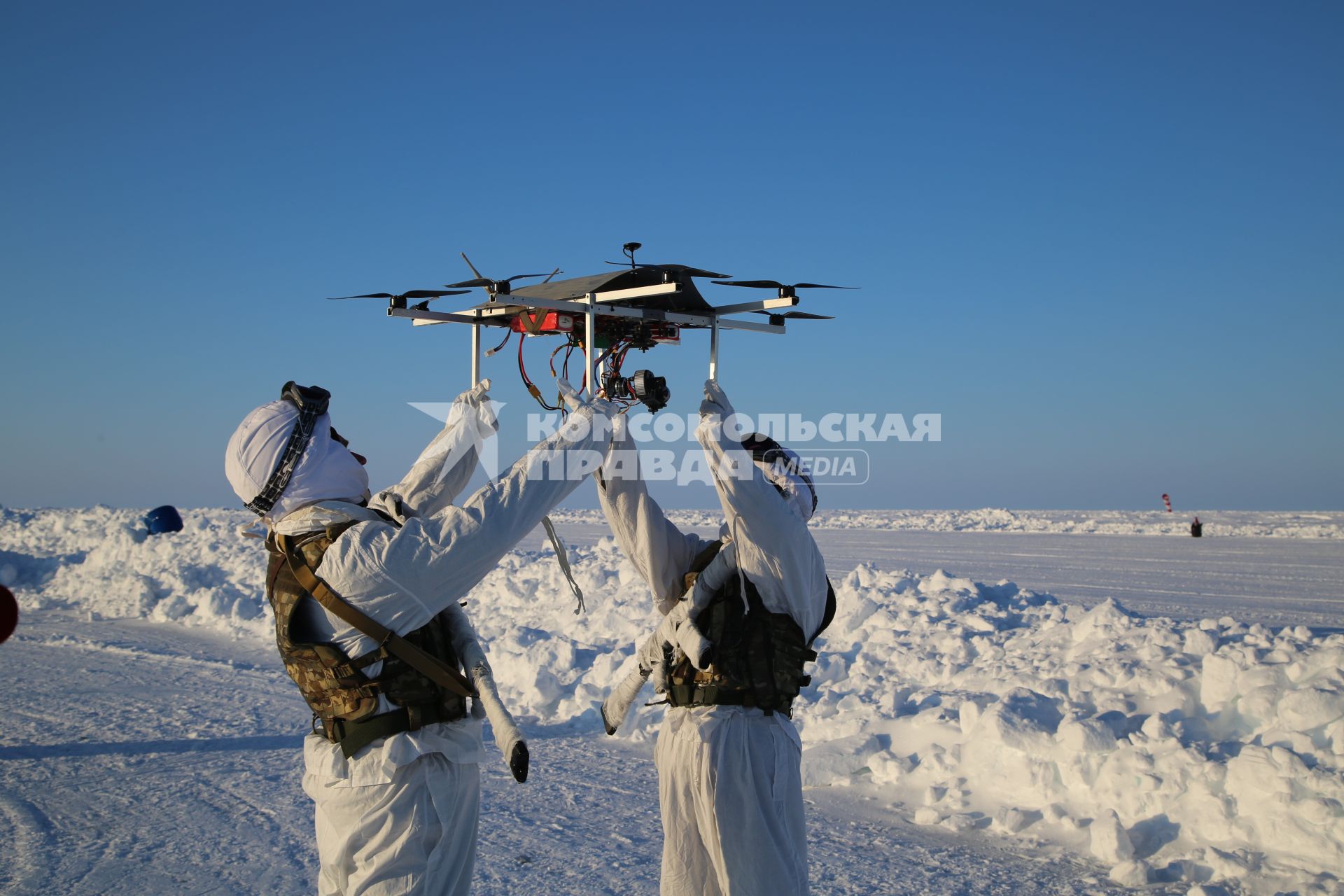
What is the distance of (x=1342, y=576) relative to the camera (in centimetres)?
1770

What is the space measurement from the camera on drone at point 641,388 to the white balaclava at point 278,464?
897 mm

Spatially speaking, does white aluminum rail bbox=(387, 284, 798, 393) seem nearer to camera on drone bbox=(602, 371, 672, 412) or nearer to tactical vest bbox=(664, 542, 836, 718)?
camera on drone bbox=(602, 371, 672, 412)

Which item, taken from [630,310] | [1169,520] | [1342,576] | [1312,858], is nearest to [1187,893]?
[1312,858]

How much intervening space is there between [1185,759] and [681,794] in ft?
10.9

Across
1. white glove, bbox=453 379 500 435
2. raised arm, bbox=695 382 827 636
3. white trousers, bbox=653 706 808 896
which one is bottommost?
white trousers, bbox=653 706 808 896

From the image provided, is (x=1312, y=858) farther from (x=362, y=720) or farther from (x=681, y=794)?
(x=362, y=720)

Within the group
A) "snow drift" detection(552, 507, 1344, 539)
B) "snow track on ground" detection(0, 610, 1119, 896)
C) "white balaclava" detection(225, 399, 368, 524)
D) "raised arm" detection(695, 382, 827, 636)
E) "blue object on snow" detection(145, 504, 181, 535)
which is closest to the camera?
"white balaclava" detection(225, 399, 368, 524)

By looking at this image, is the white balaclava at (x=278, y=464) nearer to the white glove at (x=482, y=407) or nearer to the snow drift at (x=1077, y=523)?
the white glove at (x=482, y=407)

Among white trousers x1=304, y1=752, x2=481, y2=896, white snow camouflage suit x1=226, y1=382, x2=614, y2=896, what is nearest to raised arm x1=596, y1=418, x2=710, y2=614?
white snow camouflage suit x1=226, y1=382, x2=614, y2=896

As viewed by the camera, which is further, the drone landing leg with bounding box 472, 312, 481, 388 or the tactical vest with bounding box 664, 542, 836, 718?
the drone landing leg with bounding box 472, 312, 481, 388

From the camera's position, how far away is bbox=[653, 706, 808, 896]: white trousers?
2873 mm

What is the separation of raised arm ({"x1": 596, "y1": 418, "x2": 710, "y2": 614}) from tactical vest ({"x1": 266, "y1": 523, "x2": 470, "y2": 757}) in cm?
93

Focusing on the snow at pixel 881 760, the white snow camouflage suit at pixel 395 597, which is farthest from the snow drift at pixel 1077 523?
the white snow camouflage suit at pixel 395 597

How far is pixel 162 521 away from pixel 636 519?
17.6 m
